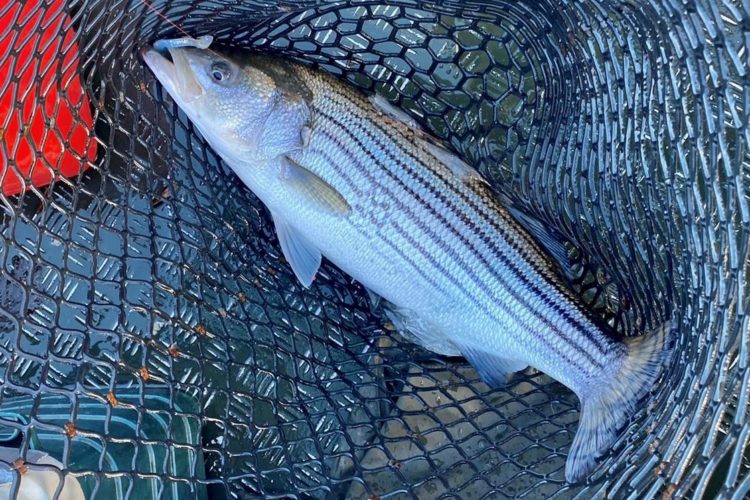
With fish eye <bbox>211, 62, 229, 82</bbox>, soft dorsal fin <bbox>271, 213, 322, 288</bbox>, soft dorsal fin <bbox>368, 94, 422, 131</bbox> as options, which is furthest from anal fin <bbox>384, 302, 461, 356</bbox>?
fish eye <bbox>211, 62, 229, 82</bbox>

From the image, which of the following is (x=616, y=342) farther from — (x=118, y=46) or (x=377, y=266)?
(x=118, y=46)

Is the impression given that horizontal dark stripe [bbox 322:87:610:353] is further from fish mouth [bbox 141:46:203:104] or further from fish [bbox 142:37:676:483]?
fish mouth [bbox 141:46:203:104]

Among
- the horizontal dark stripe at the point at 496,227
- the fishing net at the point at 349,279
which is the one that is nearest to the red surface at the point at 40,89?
the fishing net at the point at 349,279

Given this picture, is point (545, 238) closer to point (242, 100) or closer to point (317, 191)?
point (317, 191)

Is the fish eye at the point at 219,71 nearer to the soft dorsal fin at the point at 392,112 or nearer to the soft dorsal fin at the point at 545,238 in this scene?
the soft dorsal fin at the point at 392,112

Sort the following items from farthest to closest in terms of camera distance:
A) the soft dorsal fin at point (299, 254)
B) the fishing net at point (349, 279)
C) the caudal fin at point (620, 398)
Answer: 1. the soft dorsal fin at point (299, 254)
2. the caudal fin at point (620, 398)
3. the fishing net at point (349, 279)

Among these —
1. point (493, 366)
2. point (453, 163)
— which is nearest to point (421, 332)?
point (493, 366)
